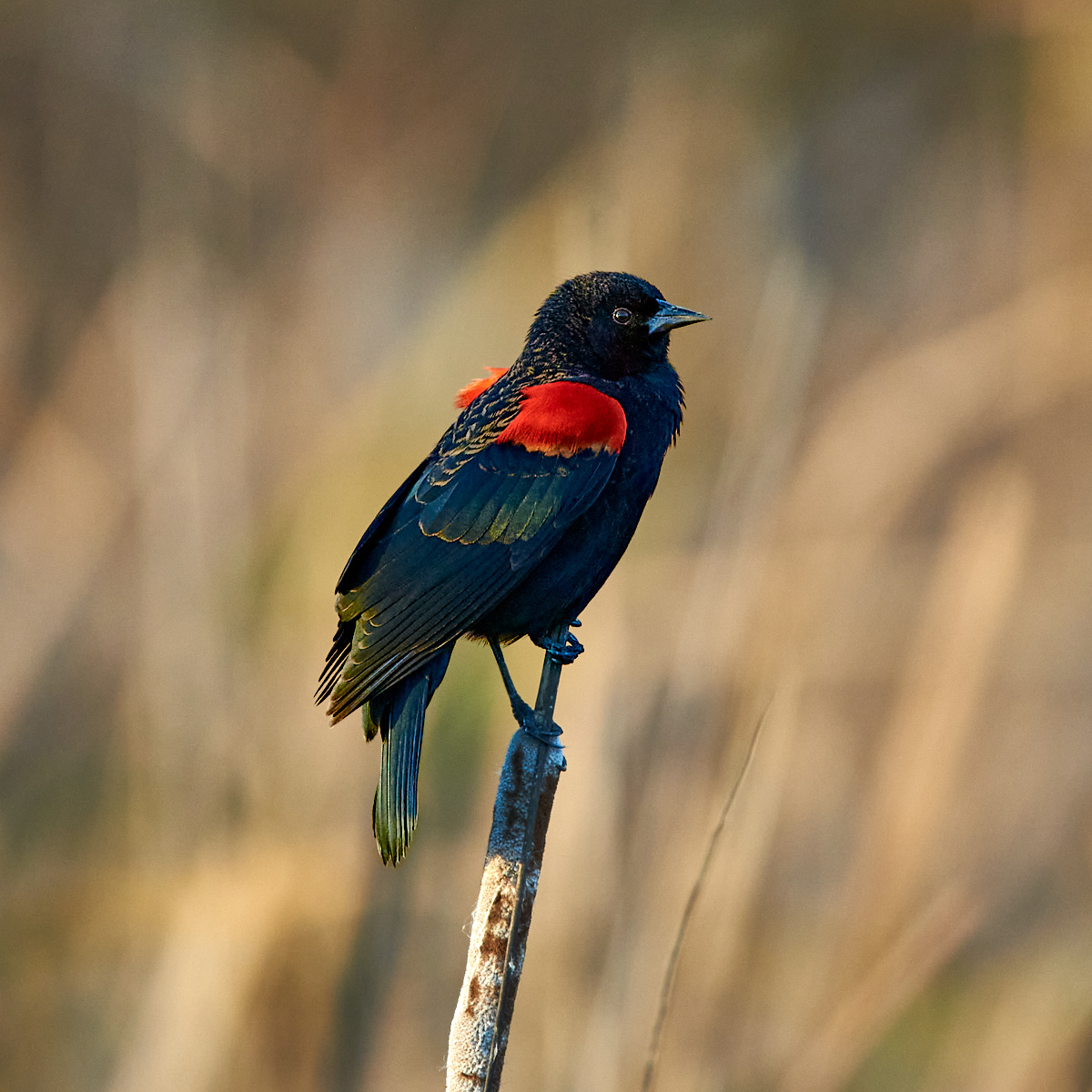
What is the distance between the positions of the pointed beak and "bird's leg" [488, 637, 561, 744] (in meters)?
0.74

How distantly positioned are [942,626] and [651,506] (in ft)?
3.82

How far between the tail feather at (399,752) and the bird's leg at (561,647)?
0.67 feet

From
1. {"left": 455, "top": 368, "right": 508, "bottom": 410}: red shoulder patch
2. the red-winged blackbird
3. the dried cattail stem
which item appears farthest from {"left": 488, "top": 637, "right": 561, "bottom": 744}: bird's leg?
{"left": 455, "top": 368, "right": 508, "bottom": 410}: red shoulder patch

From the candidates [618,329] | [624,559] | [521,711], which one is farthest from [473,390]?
[521,711]

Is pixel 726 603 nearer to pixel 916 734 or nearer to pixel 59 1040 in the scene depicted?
pixel 916 734

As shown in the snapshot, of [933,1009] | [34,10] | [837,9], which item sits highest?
[837,9]

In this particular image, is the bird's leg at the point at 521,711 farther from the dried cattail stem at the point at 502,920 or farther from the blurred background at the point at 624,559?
the blurred background at the point at 624,559

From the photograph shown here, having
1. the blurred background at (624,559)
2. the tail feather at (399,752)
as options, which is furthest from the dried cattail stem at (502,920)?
the blurred background at (624,559)


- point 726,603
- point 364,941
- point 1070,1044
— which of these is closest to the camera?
point 1070,1044

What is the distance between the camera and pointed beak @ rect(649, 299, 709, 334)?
2.34 m

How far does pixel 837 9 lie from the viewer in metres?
4.47

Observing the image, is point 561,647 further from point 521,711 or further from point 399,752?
point 399,752

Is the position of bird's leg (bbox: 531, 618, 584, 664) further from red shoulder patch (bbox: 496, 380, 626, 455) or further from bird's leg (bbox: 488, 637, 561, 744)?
red shoulder patch (bbox: 496, 380, 626, 455)

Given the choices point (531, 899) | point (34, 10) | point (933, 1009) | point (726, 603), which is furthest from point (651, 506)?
point (34, 10)
